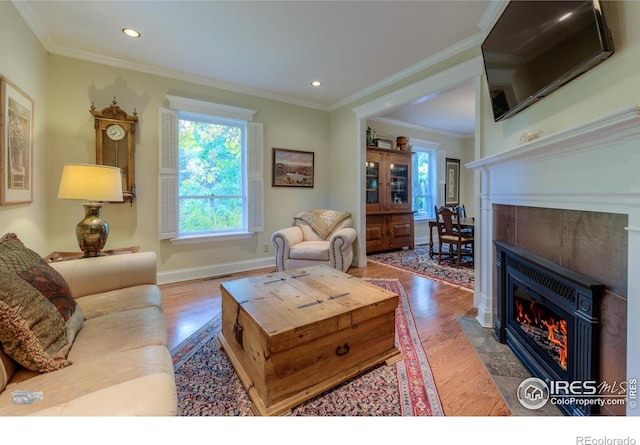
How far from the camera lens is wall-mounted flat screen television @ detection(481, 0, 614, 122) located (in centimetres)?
118

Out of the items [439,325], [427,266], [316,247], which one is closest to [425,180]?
[427,266]

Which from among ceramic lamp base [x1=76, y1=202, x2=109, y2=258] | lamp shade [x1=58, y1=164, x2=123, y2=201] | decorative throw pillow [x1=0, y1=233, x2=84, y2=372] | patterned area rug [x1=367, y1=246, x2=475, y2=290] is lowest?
patterned area rug [x1=367, y1=246, x2=475, y2=290]

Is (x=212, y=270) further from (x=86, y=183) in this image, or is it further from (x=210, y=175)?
(x=86, y=183)

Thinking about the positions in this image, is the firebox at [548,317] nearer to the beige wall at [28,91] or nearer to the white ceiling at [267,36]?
the white ceiling at [267,36]

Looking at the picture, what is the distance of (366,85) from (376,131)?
1.71 meters

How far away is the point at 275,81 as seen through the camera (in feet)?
11.6

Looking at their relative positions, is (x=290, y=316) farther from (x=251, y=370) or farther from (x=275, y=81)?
(x=275, y=81)

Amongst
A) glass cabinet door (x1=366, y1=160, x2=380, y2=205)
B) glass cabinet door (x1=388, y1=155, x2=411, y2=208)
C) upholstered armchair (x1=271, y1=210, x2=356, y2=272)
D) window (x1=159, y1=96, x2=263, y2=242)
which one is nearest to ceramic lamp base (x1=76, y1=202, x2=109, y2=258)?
window (x1=159, y1=96, x2=263, y2=242)

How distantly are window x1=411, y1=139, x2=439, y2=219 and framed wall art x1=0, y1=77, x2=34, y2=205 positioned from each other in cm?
591

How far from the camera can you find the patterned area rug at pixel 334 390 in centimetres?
133

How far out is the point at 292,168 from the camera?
13.9 ft

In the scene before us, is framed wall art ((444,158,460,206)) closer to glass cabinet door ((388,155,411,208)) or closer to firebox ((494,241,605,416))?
glass cabinet door ((388,155,411,208))

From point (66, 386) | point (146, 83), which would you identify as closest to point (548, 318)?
point (66, 386)

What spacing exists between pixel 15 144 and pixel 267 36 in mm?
2219
